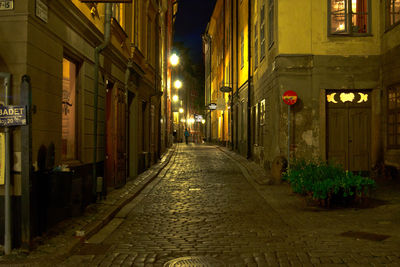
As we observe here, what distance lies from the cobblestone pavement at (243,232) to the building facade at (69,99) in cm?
99

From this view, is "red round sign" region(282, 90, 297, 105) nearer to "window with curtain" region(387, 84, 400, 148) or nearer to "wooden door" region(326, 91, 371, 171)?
"wooden door" region(326, 91, 371, 171)

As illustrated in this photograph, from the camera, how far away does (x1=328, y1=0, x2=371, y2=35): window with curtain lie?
14711 mm

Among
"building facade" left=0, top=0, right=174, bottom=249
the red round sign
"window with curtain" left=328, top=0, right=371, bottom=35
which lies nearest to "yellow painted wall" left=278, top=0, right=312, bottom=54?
"window with curtain" left=328, top=0, right=371, bottom=35

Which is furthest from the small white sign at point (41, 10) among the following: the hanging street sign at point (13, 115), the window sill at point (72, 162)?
the window sill at point (72, 162)

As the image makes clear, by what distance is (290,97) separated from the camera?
1386cm

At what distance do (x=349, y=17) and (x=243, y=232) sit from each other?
10611 millimetres

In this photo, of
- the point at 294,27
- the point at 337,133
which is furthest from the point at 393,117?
the point at 294,27

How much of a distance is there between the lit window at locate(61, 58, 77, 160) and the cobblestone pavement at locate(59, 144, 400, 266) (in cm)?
170

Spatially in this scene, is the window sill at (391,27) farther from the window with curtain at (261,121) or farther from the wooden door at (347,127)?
the window with curtain at (261,121)

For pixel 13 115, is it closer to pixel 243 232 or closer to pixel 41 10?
pixel 41 10

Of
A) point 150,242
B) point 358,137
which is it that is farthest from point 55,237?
point 358,137

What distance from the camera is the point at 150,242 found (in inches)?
254

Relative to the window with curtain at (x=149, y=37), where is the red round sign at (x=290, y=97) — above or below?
below

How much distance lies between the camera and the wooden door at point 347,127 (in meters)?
14.8
